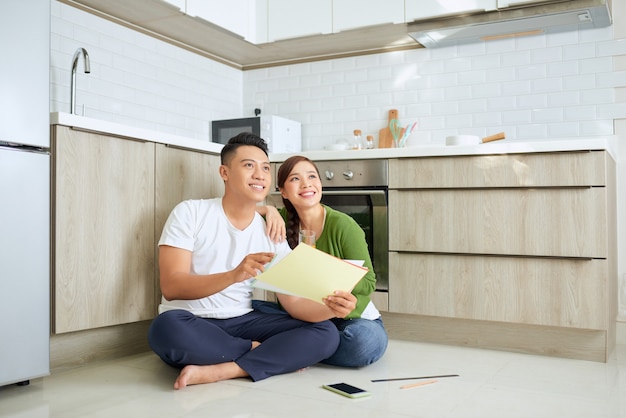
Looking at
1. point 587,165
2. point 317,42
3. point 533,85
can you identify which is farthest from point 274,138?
point 587,165

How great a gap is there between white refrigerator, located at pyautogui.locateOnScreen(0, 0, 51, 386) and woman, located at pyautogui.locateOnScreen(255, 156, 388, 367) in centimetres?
92

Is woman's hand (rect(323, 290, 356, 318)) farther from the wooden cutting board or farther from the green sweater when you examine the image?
the wooden cutting board

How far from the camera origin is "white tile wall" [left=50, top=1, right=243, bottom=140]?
11.0 ft

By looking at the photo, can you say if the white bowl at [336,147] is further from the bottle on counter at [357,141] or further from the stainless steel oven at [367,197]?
the stainless steel oven at [367,197]

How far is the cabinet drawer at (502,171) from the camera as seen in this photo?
9.58 ft

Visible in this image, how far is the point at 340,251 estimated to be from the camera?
268 centimetres

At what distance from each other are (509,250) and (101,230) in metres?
1.88

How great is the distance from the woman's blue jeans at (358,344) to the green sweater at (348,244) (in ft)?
0.18

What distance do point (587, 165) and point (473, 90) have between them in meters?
1.15

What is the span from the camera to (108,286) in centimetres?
273

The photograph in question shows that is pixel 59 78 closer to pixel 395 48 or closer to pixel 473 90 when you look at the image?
pixel 395 48

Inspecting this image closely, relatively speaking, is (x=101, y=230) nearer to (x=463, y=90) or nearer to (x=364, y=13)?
(x=364, y=13)

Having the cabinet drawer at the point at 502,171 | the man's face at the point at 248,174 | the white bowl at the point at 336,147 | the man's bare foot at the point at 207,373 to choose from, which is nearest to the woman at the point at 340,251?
the man's face at the point at 248,174

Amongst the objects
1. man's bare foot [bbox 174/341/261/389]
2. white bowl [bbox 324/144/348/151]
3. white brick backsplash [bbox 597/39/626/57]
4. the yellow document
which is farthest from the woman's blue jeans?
white brick backsplash [bbox 597/39/626/57]
